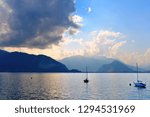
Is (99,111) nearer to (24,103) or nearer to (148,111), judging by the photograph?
(148,111)

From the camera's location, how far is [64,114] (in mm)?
26375

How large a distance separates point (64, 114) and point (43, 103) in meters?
4.84

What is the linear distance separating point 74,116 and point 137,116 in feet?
19.7

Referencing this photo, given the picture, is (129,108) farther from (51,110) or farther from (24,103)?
(24,103)

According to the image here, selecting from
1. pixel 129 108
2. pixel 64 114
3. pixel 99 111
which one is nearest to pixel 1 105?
pixel 64 114

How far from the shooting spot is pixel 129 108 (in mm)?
28922

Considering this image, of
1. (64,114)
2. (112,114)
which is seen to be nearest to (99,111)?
(112,114)

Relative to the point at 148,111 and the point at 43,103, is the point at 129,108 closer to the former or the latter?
the point at 148,111

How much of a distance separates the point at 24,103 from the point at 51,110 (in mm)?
3969

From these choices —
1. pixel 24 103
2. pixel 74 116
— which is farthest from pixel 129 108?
pixel 24 103

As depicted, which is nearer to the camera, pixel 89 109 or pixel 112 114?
pixel 112 114

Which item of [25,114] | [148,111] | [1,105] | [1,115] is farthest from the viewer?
[1,105]

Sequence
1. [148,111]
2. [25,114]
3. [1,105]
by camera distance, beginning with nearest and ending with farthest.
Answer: [25,114] → [148,111] → [1,105]

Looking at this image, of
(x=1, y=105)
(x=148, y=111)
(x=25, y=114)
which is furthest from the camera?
(x=1, y=105)
